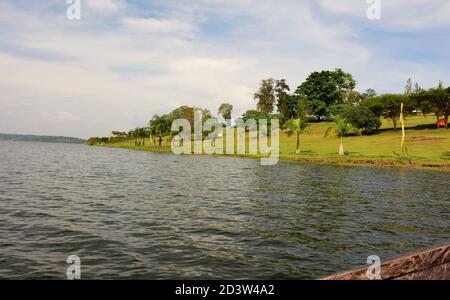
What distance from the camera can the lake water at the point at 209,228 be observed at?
13.2m

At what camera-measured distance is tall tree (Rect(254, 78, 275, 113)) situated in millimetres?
175750

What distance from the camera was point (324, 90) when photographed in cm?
15175

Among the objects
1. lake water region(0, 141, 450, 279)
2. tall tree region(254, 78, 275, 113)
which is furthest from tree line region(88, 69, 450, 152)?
lake water region(0, 141, 450, 279)

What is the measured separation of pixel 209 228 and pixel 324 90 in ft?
467

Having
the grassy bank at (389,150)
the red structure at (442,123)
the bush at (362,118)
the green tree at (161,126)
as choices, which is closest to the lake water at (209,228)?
the grassy bank at (389,150)

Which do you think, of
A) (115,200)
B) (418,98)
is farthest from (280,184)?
(418,98)

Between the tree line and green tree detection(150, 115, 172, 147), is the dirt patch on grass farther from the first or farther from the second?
green tree detection(150, 115, 172, 147)

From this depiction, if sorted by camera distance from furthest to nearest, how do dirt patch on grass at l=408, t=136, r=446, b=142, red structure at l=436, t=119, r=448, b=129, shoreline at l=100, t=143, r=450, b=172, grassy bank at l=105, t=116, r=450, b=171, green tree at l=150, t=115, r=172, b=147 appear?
green tree at l=150, t=115, r=172, b=147, red structure at l=436, t=119, r=448, b=129, dirt patch on grass at l=408, t=136, r=446, b=142, grassy bank at l=105, t=116, r=450, b=171, shoreline at l=100, t=143, r=450, b=172

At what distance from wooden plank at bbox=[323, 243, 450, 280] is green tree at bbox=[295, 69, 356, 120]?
141557 mm

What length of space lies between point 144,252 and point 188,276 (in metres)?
3.17

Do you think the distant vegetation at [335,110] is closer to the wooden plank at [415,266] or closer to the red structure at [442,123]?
the red structure at [442,123]

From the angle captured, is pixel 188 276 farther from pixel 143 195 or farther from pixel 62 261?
pixel 143 195

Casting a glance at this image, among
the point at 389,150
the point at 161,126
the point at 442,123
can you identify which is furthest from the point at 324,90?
the point at 389,150

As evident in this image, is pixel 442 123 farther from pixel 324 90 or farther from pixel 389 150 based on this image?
pixel 324 90
